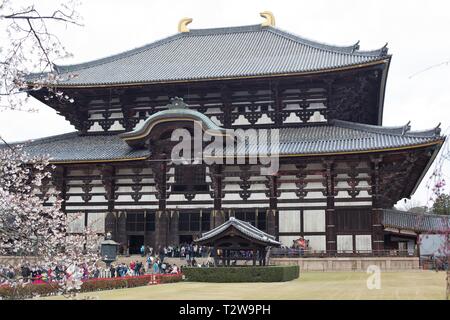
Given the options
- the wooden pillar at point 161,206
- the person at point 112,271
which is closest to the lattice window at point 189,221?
the wooden pillar at point 161,206

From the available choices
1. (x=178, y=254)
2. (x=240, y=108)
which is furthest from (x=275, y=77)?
(x=178, y=254)

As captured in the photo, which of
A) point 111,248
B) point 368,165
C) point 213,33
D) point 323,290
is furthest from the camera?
point 213,33

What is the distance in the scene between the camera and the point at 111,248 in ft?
116

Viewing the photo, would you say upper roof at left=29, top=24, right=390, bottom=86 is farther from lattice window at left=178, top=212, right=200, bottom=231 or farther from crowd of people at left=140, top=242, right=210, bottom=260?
crowd of people at left=140, top=242, right=210, bottom=260

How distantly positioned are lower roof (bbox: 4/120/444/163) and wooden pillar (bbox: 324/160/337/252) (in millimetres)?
1590

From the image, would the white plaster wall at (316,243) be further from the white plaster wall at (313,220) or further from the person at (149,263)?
the person at (149,263)

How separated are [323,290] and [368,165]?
56.5 ft

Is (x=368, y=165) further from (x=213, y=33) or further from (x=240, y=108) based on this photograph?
(x=213, y=33)

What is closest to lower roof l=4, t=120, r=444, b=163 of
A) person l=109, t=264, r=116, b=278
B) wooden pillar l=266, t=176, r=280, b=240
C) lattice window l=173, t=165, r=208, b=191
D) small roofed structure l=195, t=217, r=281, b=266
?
wooden pillar l=266, t=176, r=280, b=240

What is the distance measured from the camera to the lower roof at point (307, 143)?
36219 mm

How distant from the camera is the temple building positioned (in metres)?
37.9

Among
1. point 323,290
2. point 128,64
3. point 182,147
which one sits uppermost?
point 128,64

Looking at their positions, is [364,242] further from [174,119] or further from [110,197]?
[110,197]
